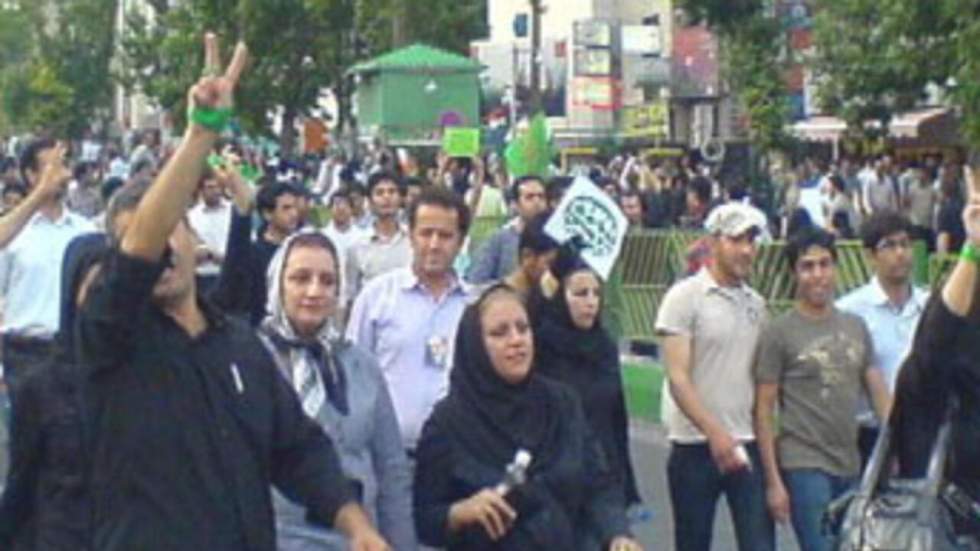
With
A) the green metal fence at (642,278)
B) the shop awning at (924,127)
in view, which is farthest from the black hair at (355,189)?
the shop awning at (924,127)

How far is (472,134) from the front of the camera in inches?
1241

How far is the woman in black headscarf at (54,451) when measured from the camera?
591 cm

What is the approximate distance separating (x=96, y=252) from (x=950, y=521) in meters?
2.65

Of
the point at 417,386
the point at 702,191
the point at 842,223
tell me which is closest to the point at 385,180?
the point at 417,386

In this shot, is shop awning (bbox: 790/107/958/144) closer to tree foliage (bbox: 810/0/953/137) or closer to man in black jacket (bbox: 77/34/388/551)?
tree foliage (bbox: 810/0/953/137)

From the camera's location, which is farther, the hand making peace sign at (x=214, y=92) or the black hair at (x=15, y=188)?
the black hair at (x=15, y=188)

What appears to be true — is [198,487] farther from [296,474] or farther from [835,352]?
[835,352]

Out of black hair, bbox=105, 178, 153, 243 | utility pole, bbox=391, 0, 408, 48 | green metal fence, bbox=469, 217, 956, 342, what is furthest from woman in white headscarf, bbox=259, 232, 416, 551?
utility pole, bbox=391, 0, 408, 48

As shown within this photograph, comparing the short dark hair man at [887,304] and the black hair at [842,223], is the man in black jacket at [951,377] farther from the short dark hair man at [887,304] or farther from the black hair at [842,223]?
the black hair at [842,223]

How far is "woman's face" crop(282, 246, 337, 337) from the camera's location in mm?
7496

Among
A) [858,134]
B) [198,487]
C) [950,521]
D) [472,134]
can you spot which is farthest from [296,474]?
[858,134]

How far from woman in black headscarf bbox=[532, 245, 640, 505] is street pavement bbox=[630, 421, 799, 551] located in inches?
94.5

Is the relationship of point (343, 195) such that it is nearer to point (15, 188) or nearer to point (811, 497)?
point (15, 188)

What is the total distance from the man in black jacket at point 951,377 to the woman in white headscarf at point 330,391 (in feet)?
4.68
